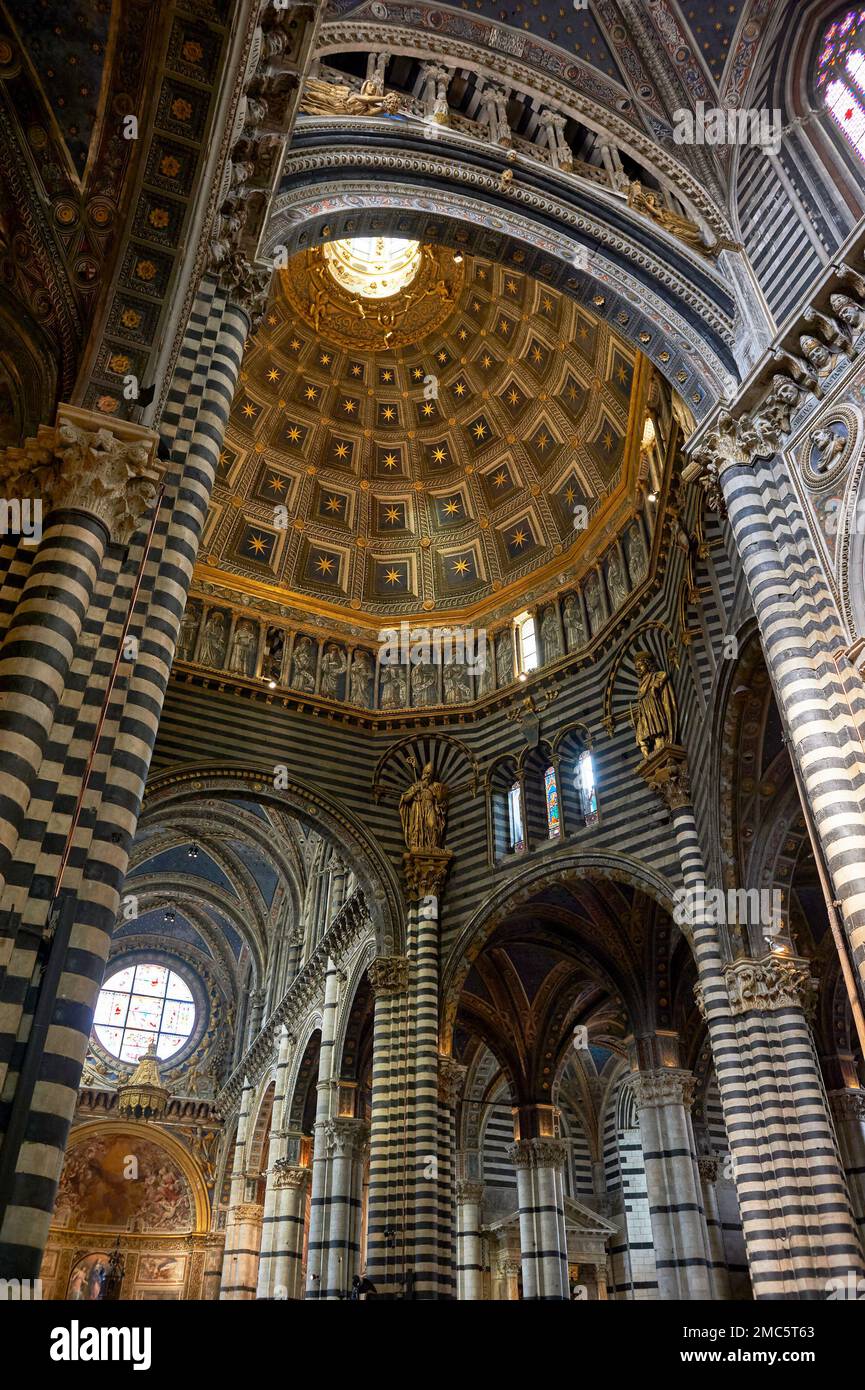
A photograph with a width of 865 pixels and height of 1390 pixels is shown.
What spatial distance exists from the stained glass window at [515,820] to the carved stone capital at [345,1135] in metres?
7.58

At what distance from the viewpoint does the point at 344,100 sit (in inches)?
565

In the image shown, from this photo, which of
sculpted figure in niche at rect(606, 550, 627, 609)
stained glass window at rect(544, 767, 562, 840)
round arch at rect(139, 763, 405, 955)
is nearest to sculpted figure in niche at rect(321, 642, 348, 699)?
round arch at rect(139, 763, 405, 955)

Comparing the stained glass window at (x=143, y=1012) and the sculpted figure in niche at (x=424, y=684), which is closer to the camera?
the sculpted figure in niche at (x=424, y=684)

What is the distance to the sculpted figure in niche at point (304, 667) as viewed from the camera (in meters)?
22.4

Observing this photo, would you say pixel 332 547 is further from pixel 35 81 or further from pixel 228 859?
pixel 35 81

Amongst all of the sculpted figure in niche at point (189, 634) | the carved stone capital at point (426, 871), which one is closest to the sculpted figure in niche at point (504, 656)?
the carved stone capital at point (426, 871)

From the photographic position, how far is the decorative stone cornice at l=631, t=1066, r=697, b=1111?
61.5 ft

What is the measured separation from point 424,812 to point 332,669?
4.39 metres

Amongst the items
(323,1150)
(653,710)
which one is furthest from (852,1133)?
(323,1150)

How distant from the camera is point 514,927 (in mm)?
22016

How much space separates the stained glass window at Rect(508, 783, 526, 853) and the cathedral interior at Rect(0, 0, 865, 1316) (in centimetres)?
12

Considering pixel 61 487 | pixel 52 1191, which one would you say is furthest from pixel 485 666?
pixel 52 1191

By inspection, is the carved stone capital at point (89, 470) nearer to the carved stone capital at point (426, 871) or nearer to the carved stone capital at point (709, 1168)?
the carved stone capital at point (426, 871)

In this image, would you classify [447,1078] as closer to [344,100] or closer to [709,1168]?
[709,1168]
